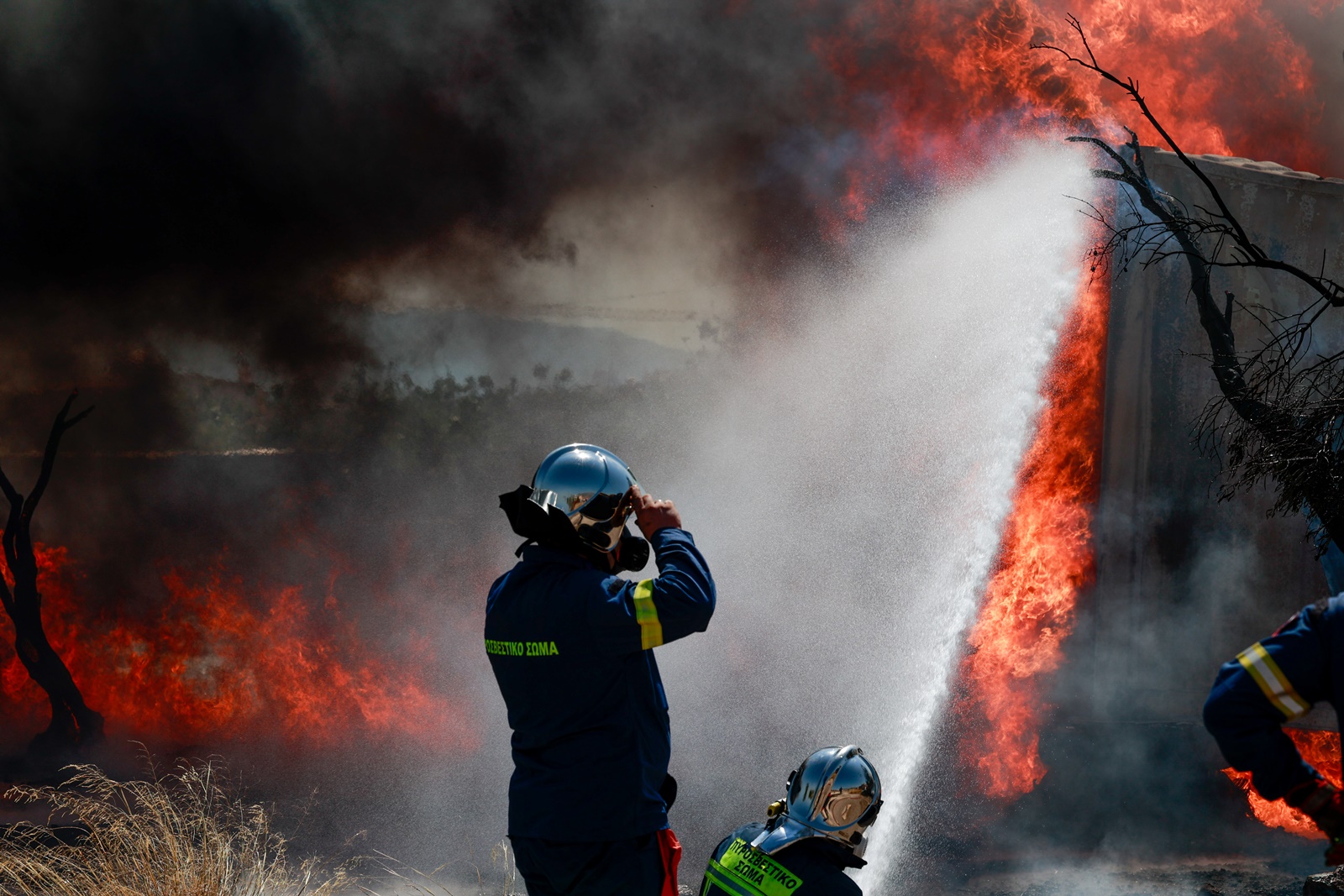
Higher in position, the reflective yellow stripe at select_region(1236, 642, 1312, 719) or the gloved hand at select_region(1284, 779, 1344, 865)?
the reflective yellow stripe at select_region(1236, 642, 1312, 719)

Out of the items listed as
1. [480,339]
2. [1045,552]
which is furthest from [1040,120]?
[480,339]

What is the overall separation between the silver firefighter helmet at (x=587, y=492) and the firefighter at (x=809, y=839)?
3.01ft

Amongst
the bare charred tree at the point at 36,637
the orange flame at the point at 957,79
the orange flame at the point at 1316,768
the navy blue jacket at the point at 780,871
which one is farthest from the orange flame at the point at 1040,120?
the bare charred tree at the point at 36,637

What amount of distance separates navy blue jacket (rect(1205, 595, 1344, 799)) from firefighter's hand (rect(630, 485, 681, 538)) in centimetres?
142

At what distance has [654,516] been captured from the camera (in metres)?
2.68

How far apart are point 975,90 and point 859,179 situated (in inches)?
59.3

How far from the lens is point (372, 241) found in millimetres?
8969

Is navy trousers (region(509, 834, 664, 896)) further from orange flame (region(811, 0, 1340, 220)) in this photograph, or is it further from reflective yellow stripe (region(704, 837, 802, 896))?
orange flame (region(811, 0, 1340, 220))

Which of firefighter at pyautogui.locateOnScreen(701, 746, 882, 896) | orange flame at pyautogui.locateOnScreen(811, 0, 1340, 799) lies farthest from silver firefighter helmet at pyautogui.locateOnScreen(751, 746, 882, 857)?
orange flame at pyautogui.locateOnScreen(811, 0, 1340, 799)

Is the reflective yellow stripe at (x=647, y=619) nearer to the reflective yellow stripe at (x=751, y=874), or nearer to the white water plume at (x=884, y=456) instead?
the reflective yellow stripe at (x=751, y=874)

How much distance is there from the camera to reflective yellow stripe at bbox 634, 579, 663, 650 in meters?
2.37

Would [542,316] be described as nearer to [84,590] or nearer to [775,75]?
[775,75]

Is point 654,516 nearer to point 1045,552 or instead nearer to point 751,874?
point 751,874

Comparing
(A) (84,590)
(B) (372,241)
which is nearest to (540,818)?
(B) (372,241)
